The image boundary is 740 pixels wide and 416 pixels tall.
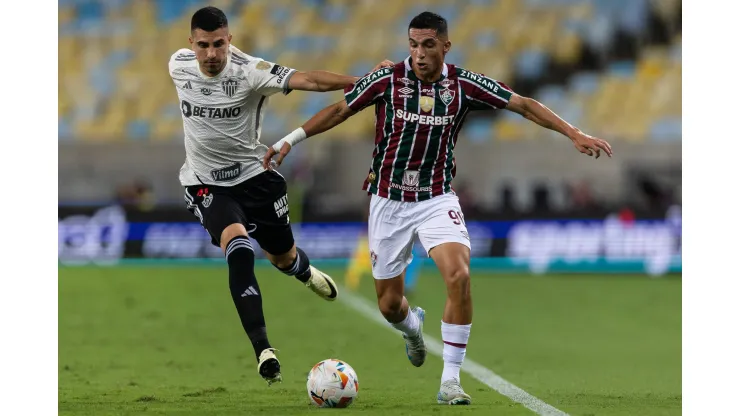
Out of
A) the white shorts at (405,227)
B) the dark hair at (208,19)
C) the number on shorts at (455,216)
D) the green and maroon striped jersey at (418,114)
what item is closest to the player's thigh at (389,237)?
the white shorts at (405,227)

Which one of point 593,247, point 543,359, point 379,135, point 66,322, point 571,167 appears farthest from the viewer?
point 571,167

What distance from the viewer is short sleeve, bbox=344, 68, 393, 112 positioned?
7824 mm

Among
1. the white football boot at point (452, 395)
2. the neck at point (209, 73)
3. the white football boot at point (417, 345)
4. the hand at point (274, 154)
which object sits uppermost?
the neck at point (209, 73)

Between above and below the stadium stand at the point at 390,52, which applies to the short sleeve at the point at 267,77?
below

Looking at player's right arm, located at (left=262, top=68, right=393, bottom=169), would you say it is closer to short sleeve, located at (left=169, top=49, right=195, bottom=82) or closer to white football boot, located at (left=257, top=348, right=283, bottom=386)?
short sleeve, located at (left=169, top=49, right=195, bottom=82)

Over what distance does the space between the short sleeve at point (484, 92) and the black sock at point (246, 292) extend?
1.88m

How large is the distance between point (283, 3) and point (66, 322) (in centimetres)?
1568

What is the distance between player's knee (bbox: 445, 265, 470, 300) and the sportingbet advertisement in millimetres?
14660

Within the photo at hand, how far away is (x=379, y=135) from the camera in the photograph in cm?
804

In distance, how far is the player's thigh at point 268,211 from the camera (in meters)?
8.58

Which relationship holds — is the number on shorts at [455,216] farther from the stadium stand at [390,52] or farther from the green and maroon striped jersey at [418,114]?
the stadium stand at [390,52]

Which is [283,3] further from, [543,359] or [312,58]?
[543,359]

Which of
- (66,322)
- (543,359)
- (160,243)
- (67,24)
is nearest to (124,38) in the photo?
(67,24)

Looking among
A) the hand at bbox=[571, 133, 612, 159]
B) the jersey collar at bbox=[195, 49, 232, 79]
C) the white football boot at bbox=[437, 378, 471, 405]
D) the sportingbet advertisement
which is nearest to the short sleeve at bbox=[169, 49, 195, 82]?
the jersey collar at bbox=[195, 49, 232, 79]
